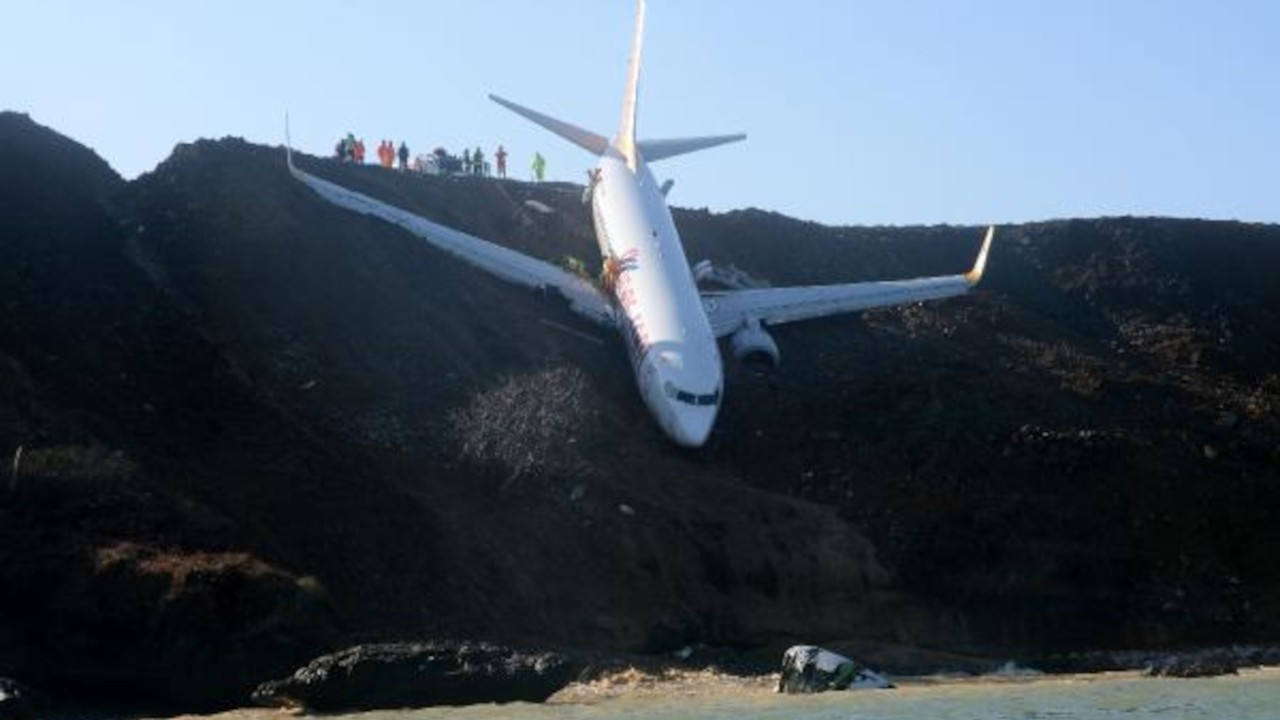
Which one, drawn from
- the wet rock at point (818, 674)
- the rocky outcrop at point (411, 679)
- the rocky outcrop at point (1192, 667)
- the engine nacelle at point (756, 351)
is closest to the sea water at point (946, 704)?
the rocky outcrop at point (411, 679)

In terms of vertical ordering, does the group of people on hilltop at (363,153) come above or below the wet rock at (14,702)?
above

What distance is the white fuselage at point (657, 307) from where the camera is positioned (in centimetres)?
5000

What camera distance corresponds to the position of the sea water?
31.4 meters

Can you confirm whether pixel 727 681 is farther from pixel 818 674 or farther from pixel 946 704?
pixel 946 704

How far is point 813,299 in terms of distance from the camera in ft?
198

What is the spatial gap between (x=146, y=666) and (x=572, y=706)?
6.40 meters

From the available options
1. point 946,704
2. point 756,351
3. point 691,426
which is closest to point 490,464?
point 691,426

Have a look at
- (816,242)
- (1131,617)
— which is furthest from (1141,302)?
(1131,617)

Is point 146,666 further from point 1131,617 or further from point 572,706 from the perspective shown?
point 1131,617

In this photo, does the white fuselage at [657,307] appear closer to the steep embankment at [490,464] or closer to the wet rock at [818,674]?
the steep embankment at [490,464]

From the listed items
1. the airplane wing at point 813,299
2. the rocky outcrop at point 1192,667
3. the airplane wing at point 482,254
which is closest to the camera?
the rocky outcrop at point 1192,667

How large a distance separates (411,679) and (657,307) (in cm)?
2224

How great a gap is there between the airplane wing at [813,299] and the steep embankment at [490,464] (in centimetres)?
85

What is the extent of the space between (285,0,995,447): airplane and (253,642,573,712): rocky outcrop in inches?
659
